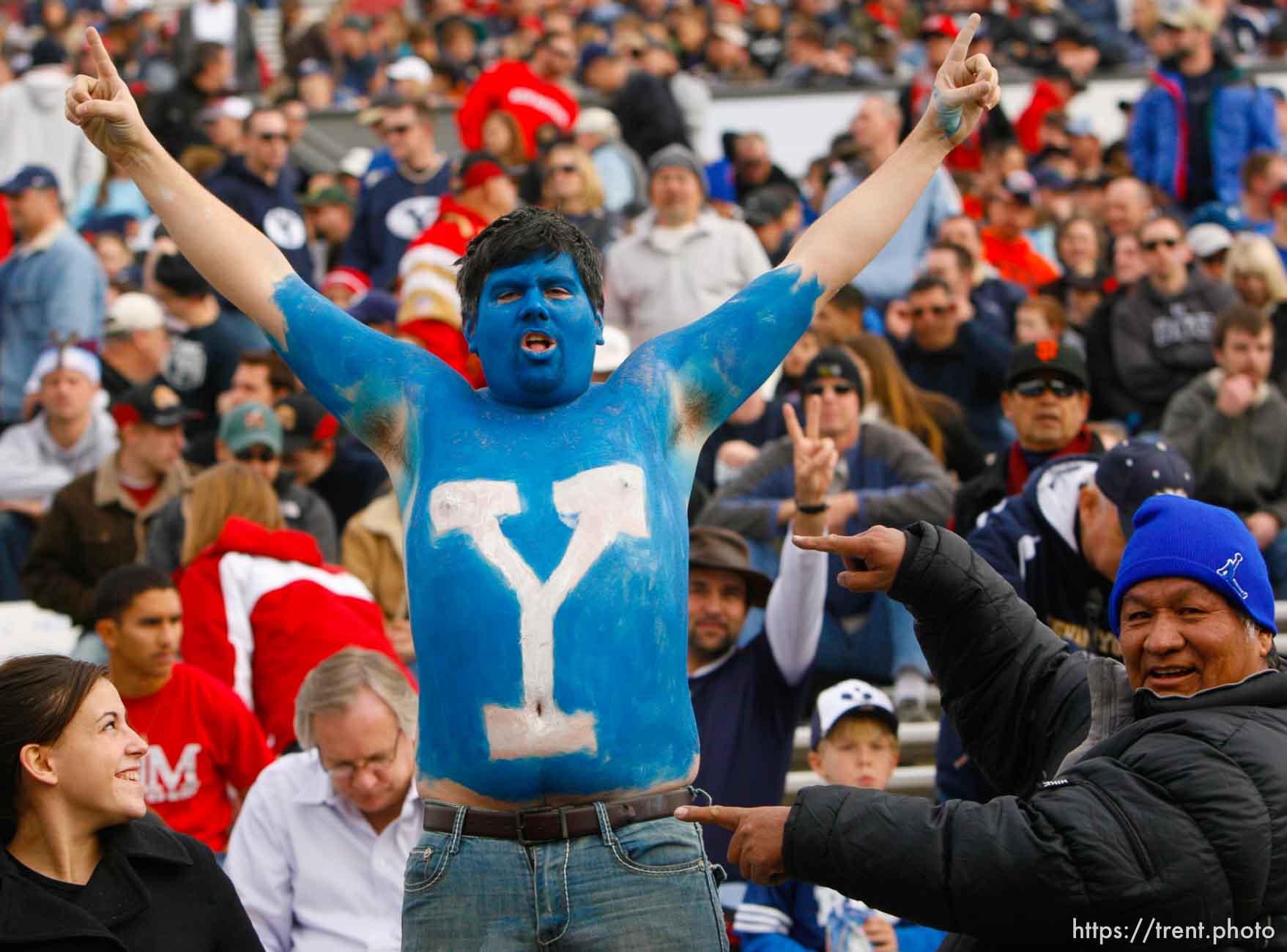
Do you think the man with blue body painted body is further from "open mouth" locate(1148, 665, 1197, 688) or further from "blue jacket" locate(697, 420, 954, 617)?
"blue jacket" locate(697, 420, 954, 617)

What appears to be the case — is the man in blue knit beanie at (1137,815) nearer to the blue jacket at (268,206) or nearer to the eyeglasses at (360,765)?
the eyeglasses at (360,765)

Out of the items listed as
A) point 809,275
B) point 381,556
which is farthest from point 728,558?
point 809,275

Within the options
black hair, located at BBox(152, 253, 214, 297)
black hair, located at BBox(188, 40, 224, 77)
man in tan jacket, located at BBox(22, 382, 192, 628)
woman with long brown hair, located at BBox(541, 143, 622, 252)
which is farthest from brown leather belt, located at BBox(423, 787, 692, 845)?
Answer: black hair, located at BBox(188, 40, 224, 77)

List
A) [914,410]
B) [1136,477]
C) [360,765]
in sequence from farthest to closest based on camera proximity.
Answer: [914,410] < [360,765] < [1136,477]

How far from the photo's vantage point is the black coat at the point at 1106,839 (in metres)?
3.30

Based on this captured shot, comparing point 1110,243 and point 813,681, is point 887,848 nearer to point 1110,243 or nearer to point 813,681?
point 813,681

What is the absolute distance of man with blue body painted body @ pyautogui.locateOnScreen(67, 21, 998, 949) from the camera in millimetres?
3578

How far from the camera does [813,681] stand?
7.52 meters

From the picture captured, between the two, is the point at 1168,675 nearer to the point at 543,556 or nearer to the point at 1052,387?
the point at 543,556

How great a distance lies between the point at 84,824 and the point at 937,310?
6.39 meters

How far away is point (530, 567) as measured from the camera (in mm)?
3645

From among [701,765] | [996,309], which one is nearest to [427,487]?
[701,765]

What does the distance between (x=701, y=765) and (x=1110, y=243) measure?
7.20 m

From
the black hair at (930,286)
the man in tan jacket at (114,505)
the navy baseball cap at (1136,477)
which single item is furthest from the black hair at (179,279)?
the navy baseball cap at (1136,477)
